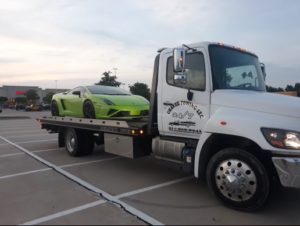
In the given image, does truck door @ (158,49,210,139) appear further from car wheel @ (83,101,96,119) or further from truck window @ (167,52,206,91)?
car wheel @ (83,101,96,119)

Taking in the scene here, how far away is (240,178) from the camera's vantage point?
4691 millimetres

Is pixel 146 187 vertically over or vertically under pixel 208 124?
under

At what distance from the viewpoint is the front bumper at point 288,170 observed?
14.1 feet

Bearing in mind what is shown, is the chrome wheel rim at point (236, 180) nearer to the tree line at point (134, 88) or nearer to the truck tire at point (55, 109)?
the tree line at point (134, 88)

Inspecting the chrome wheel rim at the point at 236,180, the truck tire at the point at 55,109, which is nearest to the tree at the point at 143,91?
the truck tire at the point at 55,109

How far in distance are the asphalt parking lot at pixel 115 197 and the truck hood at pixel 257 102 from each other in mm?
1342

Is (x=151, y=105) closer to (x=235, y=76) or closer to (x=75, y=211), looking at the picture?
(x=235, y=76)

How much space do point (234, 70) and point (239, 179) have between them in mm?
1838

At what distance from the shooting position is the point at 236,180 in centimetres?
471

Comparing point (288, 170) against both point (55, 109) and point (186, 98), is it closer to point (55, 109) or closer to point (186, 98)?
point (186, 98)

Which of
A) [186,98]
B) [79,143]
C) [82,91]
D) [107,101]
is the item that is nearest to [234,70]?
[186,98]

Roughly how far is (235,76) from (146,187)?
96.6 inches

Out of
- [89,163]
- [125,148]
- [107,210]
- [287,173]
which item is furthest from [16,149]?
[287,173]

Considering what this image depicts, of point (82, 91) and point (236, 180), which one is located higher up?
point (82, 91)
